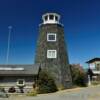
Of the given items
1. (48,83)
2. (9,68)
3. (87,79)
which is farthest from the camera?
(87,79)

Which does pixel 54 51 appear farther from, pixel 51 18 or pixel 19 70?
pixel 19 70

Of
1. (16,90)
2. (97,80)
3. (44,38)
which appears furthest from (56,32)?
(97,80)

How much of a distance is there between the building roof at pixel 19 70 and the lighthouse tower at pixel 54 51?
234 cm

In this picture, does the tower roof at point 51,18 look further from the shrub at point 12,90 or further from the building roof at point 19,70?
the shrub at point 12,90

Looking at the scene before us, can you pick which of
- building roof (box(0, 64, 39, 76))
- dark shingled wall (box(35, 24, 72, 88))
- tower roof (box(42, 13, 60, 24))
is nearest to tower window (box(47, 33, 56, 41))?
dark shingled wall (box(35, 24, 72, 88))

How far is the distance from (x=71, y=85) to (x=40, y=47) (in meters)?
8.54

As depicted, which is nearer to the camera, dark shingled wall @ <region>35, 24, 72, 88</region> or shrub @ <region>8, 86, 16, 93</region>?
shrub @ <region>8, 86, 16, 93</region>

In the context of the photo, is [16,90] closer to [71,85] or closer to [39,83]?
[39,83]

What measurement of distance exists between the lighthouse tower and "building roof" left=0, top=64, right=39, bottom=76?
2340 millimetres

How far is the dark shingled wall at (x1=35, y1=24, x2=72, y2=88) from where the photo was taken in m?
42.5

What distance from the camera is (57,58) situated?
42875 millimetres

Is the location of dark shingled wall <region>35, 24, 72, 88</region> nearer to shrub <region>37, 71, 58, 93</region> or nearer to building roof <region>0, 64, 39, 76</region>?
building roof <region>0, 64, 39, 76</region>

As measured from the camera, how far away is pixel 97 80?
5775 cm

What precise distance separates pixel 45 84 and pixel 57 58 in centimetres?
701
